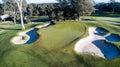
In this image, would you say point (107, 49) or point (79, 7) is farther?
point (79, 7)

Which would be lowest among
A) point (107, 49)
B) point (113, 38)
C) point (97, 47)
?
point (107, 49)

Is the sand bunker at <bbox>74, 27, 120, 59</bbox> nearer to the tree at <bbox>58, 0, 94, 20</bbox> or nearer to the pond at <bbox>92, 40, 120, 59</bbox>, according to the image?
the pond at <bbox>92, 40, 120, 59</bbox>

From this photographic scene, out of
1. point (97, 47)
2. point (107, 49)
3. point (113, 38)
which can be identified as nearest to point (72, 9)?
point (113, 38)

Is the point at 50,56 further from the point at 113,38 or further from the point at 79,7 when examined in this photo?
the point at 79,7

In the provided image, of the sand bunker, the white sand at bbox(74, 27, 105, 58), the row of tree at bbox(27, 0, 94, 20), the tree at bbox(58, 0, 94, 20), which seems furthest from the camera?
the row of tree at bbox(27, 0, 94, 20)

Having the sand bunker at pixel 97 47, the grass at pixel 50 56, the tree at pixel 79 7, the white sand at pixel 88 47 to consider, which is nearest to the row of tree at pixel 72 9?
the tree at pixel 79 7

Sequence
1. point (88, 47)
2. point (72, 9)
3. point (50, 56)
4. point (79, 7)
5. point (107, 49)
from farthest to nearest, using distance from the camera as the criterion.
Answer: point (72, 9) → point (79, 7) → point (88, 47) → point (107, 49) → point (50, 56)

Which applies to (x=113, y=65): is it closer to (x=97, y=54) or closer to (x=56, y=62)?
(x=97, y=54)

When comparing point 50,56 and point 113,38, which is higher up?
point 113,38

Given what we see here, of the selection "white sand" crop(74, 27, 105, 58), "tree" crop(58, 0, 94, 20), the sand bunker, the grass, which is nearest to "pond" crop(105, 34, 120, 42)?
the sand bunker

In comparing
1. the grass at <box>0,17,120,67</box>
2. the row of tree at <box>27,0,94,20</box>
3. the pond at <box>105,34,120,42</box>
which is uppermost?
the row of tree at <box>27,0,94,20</box>
